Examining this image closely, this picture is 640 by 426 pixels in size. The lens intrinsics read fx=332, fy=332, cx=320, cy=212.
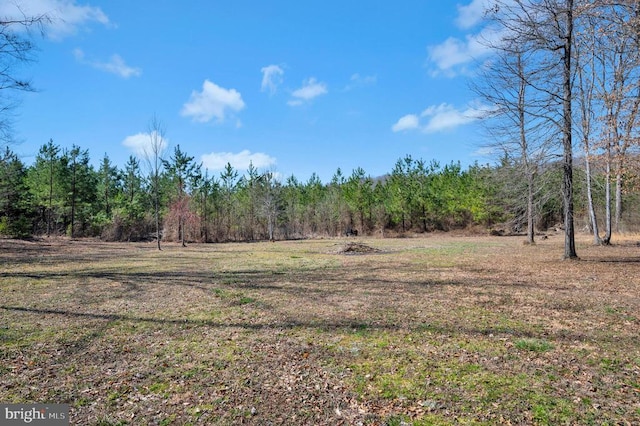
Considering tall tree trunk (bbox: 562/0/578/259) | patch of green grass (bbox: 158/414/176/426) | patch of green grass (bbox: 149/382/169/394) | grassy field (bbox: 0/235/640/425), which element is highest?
tall tree trunk (bbox: 562/0/578/259)

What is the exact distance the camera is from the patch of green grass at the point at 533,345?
13.5 feet

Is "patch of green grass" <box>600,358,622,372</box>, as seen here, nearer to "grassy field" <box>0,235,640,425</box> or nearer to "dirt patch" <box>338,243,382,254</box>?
"grassy field" <box>0,235,640,425</box>

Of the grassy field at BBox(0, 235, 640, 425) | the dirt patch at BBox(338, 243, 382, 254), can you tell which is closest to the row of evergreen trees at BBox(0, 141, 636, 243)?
the dirt patch at BBox(338, 243, 382, 254)

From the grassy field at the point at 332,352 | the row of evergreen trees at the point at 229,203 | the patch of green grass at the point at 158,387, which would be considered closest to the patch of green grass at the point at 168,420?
the grassy field at the point at 332,352

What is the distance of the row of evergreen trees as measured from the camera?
30.7m

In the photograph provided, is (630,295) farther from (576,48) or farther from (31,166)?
(31,166)

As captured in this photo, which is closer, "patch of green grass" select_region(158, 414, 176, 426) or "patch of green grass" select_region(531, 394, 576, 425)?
"patch of green grass" select_region(531, 394, 576, 425)

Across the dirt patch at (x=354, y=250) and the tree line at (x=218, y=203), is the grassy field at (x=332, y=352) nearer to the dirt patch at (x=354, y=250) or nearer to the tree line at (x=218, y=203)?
the dirt patch at (x=354, y=250)

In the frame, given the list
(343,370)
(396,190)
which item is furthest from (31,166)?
(343,370)

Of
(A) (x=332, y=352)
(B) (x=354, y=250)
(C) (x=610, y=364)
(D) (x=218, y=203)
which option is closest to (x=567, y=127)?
(C) (x=610, y=364)

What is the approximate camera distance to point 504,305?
20.5ft

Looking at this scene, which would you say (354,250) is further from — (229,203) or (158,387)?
(229,203)

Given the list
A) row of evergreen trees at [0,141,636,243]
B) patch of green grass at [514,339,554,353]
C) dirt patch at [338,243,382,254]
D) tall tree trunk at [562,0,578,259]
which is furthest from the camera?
row of evergreen trees at [0,141,636,243]

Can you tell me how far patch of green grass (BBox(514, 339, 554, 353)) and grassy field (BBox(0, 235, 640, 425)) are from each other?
3 centimetres
